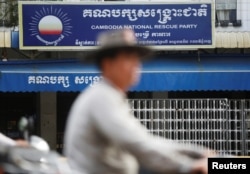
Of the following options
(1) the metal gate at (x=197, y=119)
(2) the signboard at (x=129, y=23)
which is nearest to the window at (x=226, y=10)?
(2) the signboard at (x=129, y=23)

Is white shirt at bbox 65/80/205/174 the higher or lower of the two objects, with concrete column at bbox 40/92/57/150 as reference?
higher

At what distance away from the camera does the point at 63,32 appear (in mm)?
16062

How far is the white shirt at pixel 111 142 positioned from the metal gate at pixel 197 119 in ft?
34.3

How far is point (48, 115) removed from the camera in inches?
726

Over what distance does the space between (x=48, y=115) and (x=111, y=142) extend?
15.4 meters

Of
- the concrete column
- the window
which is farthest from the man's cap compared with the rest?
the window

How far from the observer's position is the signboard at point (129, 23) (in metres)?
16.0

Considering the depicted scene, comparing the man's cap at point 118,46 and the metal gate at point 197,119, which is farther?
the metal gate at point 197,119

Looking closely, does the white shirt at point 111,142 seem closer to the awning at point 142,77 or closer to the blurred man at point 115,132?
the blurred man at point 115,132

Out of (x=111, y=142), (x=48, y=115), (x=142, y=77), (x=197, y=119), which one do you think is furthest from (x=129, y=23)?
(x=111, y=142)

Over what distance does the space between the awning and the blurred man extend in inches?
470

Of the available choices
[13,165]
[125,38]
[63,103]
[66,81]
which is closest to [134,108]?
[66,81]

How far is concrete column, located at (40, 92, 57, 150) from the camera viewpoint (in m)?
18.2

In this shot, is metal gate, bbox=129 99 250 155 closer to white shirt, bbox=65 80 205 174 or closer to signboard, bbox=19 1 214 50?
signboard, bbox=19 1 214 50
